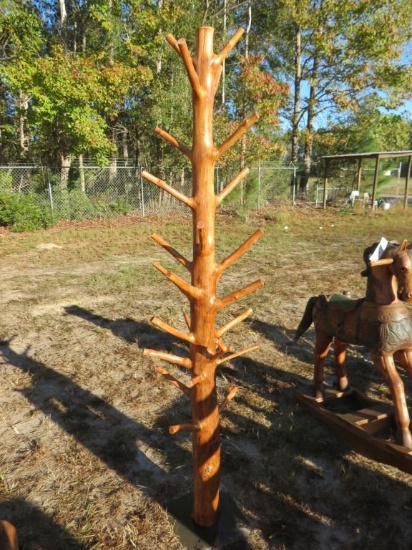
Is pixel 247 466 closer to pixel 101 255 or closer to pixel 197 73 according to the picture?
pixel 197 73

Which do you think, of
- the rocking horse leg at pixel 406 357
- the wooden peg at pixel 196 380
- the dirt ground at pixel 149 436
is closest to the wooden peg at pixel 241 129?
the wooden peg at pixel 196 380

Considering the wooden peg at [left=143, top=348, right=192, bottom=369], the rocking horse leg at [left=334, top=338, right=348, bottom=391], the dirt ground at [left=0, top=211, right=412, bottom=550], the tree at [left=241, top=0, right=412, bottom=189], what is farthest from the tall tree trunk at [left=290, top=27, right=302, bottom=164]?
the wooden peg at [left=143, top=348, right=192, bottom=369]

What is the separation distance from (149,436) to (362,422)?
5.13 ft

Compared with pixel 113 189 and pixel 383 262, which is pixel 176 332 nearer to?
pixel 383 262

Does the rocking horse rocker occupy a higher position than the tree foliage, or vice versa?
the tree foliage

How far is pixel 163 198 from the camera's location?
49.9 feet

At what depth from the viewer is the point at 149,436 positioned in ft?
9.32

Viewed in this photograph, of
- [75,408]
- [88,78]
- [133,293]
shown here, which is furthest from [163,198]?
[75,408]

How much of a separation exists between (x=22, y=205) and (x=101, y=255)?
4.35m

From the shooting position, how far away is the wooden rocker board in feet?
7.11

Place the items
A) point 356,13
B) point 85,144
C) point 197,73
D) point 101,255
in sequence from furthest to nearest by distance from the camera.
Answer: point 356,13 → point 85,144 → point 101,255 → point 197,73

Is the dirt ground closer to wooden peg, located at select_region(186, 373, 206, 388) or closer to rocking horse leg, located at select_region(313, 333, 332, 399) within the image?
rocking horse leg, located at select_region(313, 333, 332, 399)

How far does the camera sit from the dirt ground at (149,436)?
207 cm

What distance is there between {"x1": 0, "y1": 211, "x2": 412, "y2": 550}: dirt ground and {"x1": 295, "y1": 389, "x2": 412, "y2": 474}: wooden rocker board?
170 millimetres
